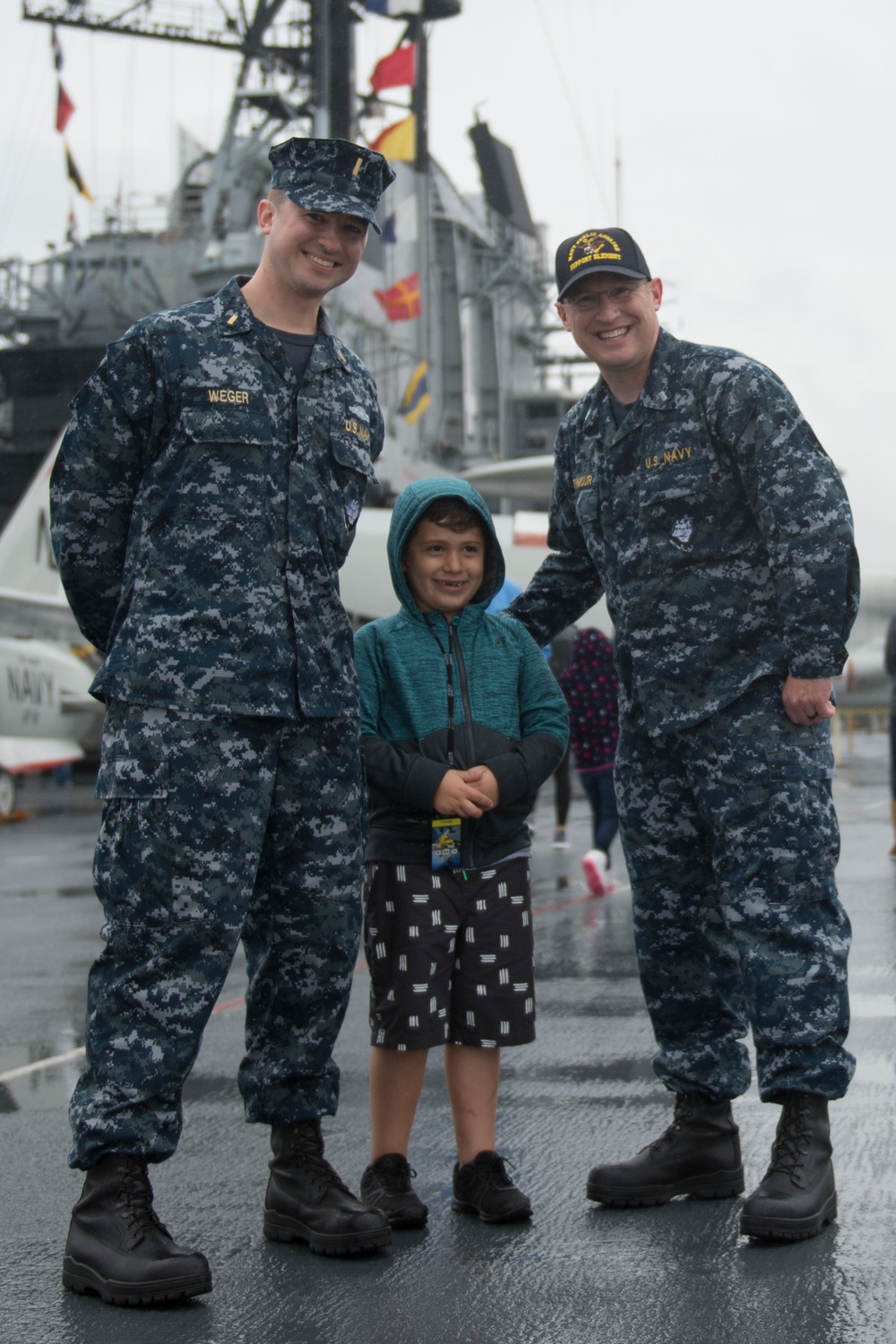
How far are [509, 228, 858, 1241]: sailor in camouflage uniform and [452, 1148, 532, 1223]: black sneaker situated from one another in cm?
21

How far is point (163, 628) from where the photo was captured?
2.94 m

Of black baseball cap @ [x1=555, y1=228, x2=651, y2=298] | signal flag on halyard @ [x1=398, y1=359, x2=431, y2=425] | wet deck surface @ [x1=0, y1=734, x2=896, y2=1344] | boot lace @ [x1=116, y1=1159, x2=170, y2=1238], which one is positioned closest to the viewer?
wet deck surface @ [x1=0, y1=734, x2=896, y2=1344]

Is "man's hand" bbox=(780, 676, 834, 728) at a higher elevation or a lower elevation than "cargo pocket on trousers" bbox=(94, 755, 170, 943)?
higher

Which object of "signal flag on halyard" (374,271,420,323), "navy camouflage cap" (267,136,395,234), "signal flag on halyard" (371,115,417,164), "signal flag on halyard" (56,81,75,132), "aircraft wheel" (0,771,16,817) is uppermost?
"signal flag on halyard" (56,81,75,132)

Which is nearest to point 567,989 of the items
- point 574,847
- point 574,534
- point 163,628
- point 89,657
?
point 574,534

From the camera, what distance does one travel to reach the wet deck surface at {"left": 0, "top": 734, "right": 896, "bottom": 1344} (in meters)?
2.55

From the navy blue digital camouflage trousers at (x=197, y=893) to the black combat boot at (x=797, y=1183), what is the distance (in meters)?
0.92

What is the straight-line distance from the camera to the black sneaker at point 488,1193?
312 cm

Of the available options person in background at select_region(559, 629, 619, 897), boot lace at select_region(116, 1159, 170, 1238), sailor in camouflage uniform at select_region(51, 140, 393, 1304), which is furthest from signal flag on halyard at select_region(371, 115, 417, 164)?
boot lace at select_region(116, 1159, 170, 1238)

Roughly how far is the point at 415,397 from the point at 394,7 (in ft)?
36.7

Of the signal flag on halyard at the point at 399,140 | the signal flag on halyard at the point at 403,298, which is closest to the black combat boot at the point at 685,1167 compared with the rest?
the signal flag on halyard at the point at 399,140

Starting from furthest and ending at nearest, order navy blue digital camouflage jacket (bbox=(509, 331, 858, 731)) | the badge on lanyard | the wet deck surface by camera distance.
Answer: the badge on lanyard
navy blue digital camouflage jacket (bbox=(509, 331, 858, 731))
the wet deck surface

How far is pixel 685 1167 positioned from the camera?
332 centimetres

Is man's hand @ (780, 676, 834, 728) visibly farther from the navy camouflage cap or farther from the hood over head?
the navy camouflage cap
